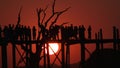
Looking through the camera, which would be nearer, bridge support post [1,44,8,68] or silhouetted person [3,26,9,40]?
bridge support post [1,44,8,68]

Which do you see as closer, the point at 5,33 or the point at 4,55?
the point at 4,55

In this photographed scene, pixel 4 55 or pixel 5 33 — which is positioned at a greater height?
pixel 5 33

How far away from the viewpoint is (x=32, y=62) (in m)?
36.6

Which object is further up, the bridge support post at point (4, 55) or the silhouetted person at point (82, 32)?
the silhouetted person at point (82, 32)

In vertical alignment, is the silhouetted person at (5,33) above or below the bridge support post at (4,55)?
above

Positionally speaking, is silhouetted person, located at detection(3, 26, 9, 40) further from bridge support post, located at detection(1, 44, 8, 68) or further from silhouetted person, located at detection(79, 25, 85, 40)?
silhouetted person, located at detection(79, 25, 85, 40)

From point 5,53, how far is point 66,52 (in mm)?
4594

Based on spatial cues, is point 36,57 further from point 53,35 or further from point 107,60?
point 107,60

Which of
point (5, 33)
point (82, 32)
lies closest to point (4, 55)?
point (5, 33)

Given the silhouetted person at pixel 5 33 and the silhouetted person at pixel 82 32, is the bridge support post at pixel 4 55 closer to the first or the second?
the silhouetted person at pixel 5 33

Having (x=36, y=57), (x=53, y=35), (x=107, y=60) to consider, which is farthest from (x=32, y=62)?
(x=107, y=60)

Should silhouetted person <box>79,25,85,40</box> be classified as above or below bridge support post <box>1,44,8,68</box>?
above

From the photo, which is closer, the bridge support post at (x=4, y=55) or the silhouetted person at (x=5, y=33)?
the bridge support post at (x=4, y=55)

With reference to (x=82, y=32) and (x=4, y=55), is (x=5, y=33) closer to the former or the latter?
(x=4, y=55)
